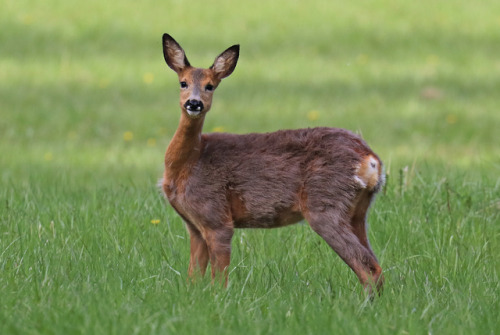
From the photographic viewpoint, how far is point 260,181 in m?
5.62

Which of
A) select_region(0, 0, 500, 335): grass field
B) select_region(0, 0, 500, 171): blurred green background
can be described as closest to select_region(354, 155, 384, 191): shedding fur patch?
select_region(0, 0, 500, 335): grass field

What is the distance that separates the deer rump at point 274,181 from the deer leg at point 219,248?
0.04 m

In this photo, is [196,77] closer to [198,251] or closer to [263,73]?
[198,251]

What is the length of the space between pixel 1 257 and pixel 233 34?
11.5 meters

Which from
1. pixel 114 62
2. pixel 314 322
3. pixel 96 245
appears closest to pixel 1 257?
pixel 96 245

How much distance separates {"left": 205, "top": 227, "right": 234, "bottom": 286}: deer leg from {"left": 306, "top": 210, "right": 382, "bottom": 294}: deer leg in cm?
50

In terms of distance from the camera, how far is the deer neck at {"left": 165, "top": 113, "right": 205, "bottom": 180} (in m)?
5.72

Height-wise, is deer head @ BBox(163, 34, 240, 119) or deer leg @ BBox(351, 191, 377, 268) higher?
deer head @ BBox(163, 34, 240, 119)

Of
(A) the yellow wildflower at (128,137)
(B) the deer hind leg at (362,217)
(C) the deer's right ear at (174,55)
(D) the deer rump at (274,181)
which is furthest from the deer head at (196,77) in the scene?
(A) the yellow wildflower at (128,137)

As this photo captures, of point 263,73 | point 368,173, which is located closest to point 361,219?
point 368,173

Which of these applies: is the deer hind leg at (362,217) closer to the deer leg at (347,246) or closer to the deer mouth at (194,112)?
the deer leg at (347,246)

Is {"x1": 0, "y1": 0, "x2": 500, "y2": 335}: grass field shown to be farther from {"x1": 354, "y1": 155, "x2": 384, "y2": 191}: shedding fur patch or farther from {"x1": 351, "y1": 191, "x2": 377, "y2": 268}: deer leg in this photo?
{"x1": 354, "y1": 155, "x2": 384, "y2": 191}: shedding fur patch

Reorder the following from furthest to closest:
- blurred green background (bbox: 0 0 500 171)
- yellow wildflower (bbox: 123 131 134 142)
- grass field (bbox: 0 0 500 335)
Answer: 1. blurred green background (bbox: 0 0 500 171)
2. yellow wildflower (bbox: 123 131 134 142)
3. grass field (bbox: 0 0 500 335)

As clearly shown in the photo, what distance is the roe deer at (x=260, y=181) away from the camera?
5.41 meters
